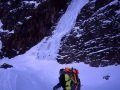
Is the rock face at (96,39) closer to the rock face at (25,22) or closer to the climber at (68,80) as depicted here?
the rock face at (25,22)

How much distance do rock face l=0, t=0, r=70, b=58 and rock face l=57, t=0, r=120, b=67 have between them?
3.14m

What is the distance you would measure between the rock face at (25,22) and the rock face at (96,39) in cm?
314

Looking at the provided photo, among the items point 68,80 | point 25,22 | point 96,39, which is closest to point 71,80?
point 68,80

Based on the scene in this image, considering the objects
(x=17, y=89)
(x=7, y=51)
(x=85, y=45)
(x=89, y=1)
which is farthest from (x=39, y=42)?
(x=17, y=89)

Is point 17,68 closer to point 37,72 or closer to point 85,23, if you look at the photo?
point 37,72

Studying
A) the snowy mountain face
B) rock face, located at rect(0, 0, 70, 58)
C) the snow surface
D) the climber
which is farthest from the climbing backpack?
rock face, located at rect(0, 0, 70, 58)

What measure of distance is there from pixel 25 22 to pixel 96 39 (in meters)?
7.65

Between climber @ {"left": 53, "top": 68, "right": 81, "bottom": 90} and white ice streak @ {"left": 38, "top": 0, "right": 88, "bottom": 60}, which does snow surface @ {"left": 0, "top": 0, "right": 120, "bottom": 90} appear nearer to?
white ice streak @ {"left": 38, "top": 0, "right": 88, "bottom": 60}

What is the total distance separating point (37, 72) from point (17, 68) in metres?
2.00

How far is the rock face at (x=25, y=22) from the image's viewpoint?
24453 mm

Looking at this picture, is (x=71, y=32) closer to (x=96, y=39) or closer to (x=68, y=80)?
(x=96, y=39)

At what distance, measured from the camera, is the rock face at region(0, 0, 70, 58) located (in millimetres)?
24453

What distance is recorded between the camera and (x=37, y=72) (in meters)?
20.7

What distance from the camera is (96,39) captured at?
73.7 feet
